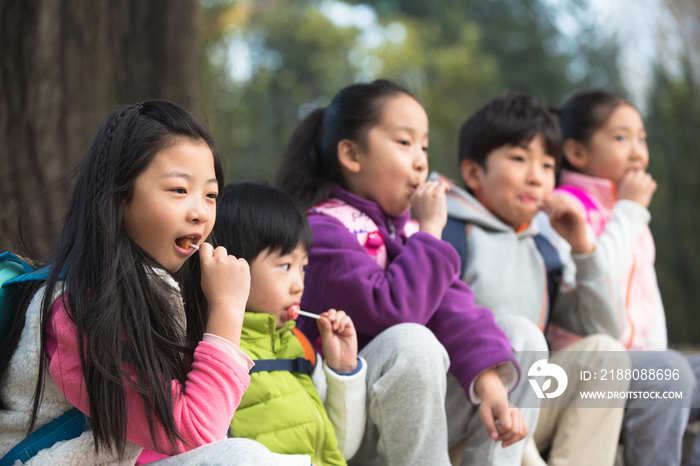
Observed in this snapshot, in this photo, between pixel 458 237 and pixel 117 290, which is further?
pixel 458 237

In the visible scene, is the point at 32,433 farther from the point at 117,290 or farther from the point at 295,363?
the point at 295,363

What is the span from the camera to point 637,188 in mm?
2699

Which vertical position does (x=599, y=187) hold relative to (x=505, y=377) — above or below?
above

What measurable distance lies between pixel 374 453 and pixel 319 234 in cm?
66

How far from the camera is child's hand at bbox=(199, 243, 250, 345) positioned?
1.29 meters

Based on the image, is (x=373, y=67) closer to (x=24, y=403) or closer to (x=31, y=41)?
(x=31, y=41)

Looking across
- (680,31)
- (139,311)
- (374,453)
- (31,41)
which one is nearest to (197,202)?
(139,311)

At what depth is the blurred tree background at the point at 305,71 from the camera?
8.80 feet

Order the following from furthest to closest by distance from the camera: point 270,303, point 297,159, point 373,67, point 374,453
A: point 373,67 < point 297,159 < point 374,453 < point 270,303

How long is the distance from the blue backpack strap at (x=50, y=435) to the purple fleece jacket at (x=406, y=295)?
2.65 feet

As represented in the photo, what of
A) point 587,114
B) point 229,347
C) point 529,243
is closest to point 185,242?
point 229,347

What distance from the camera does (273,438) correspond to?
5.00 feet

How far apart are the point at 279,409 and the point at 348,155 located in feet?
3.20

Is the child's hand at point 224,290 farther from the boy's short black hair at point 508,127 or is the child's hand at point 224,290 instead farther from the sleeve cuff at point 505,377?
the boy's short black hair at point 508,127
